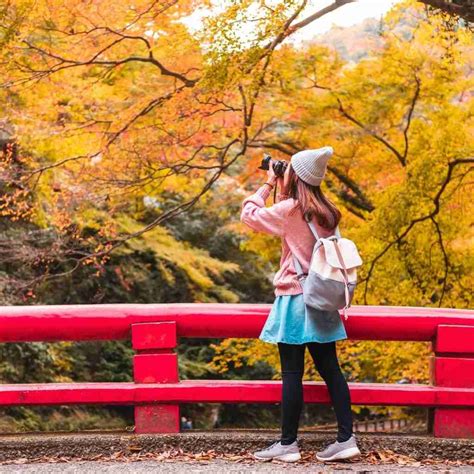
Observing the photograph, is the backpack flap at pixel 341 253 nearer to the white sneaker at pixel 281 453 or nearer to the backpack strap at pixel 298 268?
the backpack strap at pixel 298 268

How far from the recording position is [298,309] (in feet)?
13.9

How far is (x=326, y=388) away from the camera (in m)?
4.66

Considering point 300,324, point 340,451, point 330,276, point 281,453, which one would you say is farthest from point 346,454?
point 330,276

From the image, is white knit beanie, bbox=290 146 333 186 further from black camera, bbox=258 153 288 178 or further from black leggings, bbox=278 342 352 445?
black leggings, bbox=278 342 352 445

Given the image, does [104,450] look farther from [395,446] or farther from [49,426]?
[49,426]

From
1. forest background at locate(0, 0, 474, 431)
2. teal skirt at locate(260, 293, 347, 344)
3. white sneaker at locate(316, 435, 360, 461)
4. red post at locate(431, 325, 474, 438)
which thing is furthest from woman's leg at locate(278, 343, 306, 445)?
forest background at locate(0, 0, 474, 431)

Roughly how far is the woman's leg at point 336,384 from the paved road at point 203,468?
22 cm

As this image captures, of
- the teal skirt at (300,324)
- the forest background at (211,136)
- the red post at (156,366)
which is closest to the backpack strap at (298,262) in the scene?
the teal skirt at (300,324)

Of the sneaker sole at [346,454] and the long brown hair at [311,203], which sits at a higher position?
the long brown hair at [311,203]

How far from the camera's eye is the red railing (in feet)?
15.2

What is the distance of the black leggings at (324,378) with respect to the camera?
4328mm

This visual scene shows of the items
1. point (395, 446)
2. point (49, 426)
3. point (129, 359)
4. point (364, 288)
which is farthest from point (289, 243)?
point (129, 359)

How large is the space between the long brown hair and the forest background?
3.89m

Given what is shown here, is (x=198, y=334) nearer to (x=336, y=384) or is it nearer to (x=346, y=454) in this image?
(x=336, y=384)
